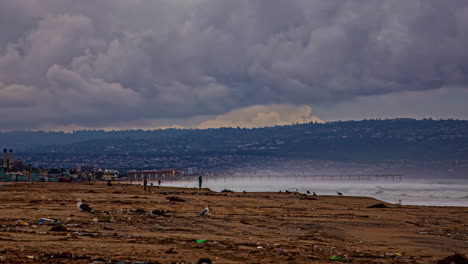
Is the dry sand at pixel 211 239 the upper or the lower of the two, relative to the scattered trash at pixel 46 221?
lower

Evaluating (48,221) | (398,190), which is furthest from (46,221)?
(398,190)

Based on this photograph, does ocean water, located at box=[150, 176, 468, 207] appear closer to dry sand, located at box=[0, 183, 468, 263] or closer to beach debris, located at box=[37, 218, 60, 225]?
dry sand, located at box=[0, 183, 468, 263]

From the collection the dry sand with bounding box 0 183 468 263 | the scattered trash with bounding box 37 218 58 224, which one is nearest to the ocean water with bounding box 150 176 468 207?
the dry sand with bounding box 0 183 468 263

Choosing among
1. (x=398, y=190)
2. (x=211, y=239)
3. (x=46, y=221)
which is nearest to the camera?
(x=211, y=239)

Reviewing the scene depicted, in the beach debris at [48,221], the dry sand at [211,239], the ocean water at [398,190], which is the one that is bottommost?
the ocean water at [398,190]

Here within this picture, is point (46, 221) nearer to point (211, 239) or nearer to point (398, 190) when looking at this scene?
point (211, 239)

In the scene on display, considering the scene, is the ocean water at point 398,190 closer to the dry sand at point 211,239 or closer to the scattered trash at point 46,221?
the dry sand at point 211,239

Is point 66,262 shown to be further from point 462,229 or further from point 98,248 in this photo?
point 462,229

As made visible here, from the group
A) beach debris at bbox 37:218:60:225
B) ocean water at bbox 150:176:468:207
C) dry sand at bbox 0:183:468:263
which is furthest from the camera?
ocean water at bbox 150:176:468:207

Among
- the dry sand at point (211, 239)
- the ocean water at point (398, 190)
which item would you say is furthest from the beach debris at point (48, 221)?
the ocean water at point (398, 190)

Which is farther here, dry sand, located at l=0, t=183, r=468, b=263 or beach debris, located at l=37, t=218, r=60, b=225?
beach debris, located at l=37, t=218, r=60, b=225

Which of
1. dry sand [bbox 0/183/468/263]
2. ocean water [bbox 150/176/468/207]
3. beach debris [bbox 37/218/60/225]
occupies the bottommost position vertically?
ocean water [bbox 150/176/468/207]

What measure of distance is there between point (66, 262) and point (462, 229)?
20.9 m

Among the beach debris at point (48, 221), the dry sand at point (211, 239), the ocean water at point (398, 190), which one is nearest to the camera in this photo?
the dry sand at point (211, 239)
